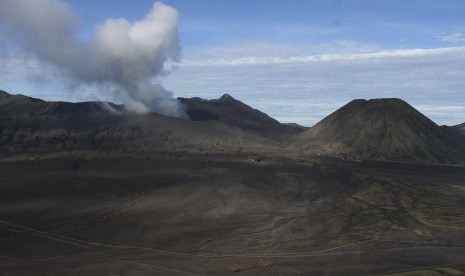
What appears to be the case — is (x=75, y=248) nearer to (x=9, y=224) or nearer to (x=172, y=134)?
(x=9, y=224)

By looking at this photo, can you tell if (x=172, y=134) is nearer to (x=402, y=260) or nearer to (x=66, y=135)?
(x=66, y=135)

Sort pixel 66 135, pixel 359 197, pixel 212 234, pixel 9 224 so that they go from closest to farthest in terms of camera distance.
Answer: pixel 212 234
pixel 9 224
pixel 359 197
pixel 66 135

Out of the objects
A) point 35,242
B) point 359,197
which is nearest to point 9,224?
point 35,242

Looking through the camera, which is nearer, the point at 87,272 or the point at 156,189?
the point at 87,272

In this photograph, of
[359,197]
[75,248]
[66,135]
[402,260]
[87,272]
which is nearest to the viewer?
[87,272]

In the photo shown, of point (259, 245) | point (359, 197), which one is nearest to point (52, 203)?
point (259, 245)

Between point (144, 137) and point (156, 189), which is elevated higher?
point (144, 137)
